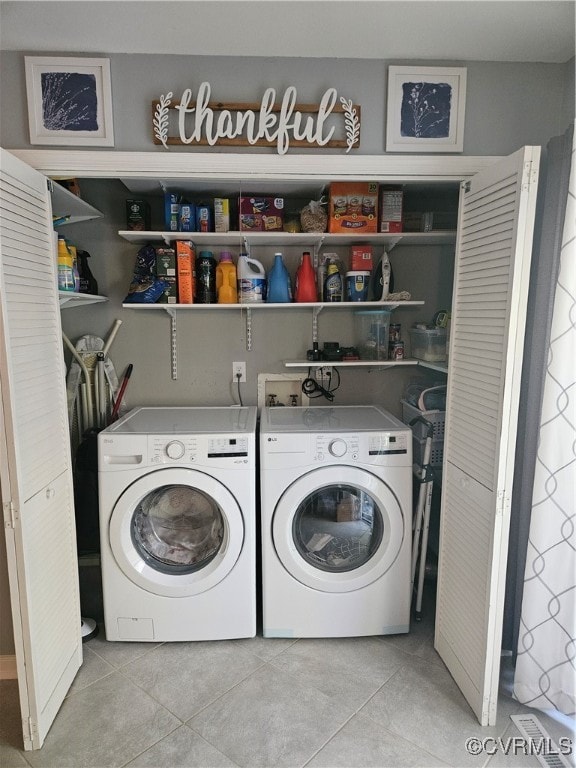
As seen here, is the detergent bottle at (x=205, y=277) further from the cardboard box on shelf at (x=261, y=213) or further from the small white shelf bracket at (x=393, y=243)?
the small white shelf bracket at (x=393, y=243)

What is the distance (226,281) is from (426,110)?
116cm

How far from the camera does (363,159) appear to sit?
5.98ft

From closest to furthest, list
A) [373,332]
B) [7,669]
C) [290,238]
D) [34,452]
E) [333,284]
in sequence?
[34,452], [7,669], [290,238], [333,284], [373,332]

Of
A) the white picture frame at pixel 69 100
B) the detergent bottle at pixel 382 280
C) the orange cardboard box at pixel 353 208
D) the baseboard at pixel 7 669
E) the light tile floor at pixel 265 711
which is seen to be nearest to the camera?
the light tile floor at pixel 265 711

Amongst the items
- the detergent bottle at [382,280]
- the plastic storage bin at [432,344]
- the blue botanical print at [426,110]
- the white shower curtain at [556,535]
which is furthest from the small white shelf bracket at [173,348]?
the white shower curtain at [556,535]

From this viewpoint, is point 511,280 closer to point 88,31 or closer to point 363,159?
point 363,159

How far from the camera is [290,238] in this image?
7.54 ft

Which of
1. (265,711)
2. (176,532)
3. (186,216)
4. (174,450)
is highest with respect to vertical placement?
(186,216)

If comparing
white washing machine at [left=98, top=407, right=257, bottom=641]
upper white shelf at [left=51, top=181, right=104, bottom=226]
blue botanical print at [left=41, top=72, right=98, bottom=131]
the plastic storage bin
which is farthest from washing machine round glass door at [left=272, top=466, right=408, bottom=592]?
blue botanical print at [left=41, top=72, right=98, bottom=131]

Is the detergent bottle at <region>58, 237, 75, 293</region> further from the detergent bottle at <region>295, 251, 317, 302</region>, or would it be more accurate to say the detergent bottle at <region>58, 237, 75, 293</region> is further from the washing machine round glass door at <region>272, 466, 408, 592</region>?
the washing machine round glass door at <region>272, 466, 408, 592</region>

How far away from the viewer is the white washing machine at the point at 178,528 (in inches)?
79.7

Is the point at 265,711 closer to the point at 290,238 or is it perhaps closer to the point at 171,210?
the point at 290,238

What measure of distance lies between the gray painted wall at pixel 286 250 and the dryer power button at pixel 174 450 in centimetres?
65

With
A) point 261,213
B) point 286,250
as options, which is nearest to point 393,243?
point 286,250
